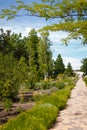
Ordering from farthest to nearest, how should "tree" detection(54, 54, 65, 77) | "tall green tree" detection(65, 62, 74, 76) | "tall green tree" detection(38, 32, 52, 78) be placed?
"tall green tree" detection(65, 62, 74, 76) → "tree" detection(54, 54, 65, 77) → "tall green tree" detection(38, 32, 52, 78)

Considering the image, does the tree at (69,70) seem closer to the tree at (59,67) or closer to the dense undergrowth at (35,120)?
the tree at (59,67)

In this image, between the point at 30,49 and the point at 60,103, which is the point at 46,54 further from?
the point at 60,103

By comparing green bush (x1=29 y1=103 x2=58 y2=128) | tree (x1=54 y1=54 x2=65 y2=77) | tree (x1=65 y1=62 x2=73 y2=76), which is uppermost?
green bush (x1=29 y1=103 x2=58 y2=128)

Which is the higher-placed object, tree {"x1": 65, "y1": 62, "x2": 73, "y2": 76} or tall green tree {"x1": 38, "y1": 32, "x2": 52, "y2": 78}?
tall green tree {"x1": 38, "y1": 32, "x2": 52, "y2": 78}

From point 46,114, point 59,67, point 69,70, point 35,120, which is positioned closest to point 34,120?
point 35,120

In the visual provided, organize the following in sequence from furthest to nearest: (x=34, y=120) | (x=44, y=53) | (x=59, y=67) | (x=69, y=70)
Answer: (x=69, y=70) → (x=59, y=67) → (x=44, y=53) → (x=34, y=120)

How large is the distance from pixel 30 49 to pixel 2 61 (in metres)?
40.1

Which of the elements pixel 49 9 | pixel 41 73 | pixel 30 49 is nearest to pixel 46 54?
pixel 41 73

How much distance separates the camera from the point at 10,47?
211 feet

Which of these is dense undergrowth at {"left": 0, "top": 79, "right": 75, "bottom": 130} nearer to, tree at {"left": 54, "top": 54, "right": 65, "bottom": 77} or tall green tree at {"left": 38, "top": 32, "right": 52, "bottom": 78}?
tall green tree at {"left": 38, "top": 32, "right": 52, "bottom": 78}

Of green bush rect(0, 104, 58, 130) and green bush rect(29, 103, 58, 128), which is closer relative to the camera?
green bush rect(0, 104, 58, 130)

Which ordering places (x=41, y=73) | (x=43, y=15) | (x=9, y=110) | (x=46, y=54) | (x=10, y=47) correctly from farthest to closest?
(x=10, y=47), (x=41, y=73), (x=46, y=54), (x=9, y=110), (x=43, y=15)

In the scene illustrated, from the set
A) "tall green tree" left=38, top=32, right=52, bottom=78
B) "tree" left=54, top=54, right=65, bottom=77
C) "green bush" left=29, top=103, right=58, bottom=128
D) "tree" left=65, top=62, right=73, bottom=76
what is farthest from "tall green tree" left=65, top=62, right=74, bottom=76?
"green bush" left=29, top=103, right=58, bottom=128

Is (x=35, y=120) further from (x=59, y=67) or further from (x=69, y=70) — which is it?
(x=69, y=70)
